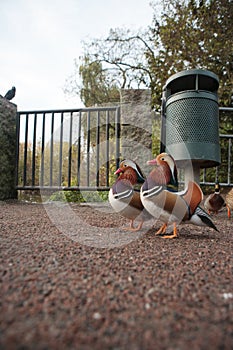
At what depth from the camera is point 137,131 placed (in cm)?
418

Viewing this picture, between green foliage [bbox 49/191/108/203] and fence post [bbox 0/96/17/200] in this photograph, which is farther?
green foliage [bbox 49/191/108/203]

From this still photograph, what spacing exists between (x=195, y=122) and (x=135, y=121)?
1.31 meters

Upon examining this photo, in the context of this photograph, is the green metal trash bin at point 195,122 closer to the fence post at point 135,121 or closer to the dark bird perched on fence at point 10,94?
the fence post at point 135,121

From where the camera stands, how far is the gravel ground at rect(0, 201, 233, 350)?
697mm

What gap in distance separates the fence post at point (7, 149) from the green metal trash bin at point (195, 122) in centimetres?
249

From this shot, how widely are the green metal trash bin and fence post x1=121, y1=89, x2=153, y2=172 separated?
953 millimetres

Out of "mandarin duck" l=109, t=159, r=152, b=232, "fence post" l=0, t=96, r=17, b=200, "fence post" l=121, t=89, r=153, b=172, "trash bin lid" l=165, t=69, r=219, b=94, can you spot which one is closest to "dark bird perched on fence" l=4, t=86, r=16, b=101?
"fence post" l=0, t=96, r=17, b=200

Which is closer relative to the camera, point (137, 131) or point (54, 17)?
point (137, 131)

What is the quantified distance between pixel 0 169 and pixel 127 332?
12.3 ft

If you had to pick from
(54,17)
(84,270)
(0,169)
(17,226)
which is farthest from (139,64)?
(84,270)

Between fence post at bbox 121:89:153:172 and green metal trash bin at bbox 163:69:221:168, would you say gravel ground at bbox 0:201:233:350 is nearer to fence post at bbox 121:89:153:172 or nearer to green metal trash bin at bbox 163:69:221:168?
green metal trash bin at bbox 163:69:221:168

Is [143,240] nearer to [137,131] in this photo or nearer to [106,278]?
[106,278]

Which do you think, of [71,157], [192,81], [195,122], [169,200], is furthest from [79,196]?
[169,200]

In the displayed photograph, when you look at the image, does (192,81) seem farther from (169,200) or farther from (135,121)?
(169,200)
